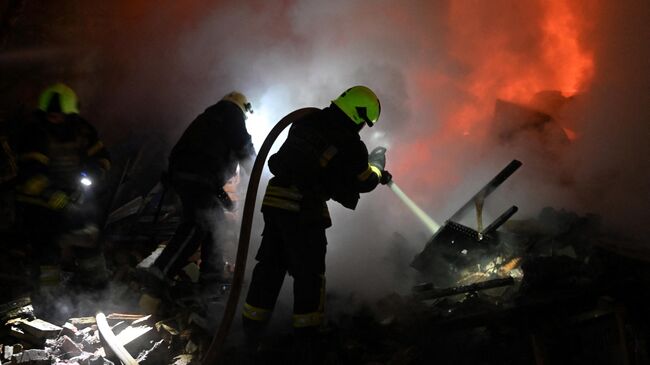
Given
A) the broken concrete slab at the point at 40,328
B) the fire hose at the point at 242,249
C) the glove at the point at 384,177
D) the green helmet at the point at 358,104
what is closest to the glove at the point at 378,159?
the glove at the point at 384,177

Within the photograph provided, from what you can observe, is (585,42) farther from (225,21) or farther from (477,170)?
(225,21)

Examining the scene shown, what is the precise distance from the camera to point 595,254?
149 inches

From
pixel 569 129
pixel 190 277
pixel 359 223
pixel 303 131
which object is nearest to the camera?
pixel 303 131

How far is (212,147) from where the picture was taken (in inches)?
171

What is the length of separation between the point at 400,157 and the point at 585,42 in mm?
4012

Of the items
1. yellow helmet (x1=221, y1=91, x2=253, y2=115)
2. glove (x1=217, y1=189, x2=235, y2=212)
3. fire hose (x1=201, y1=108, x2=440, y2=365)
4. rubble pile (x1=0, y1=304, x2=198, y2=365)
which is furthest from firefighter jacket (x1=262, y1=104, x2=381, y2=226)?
rubble pile (x1=0, y1=304, x2=198, y2=365)

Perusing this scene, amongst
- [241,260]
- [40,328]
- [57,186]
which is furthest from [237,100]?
[40,328]

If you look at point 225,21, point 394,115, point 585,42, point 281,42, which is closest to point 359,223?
point 394,115

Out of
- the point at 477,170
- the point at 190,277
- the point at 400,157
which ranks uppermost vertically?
the point at 400,157

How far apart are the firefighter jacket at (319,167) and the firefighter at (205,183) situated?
122 cm

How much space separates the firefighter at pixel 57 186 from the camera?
3.79 meters

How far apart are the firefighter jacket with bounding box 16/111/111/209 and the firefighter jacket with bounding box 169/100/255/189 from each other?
0.83 meters

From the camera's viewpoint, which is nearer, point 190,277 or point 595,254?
point 595,254

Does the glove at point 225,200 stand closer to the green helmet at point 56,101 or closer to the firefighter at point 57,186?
the firefighter at point 57,186
